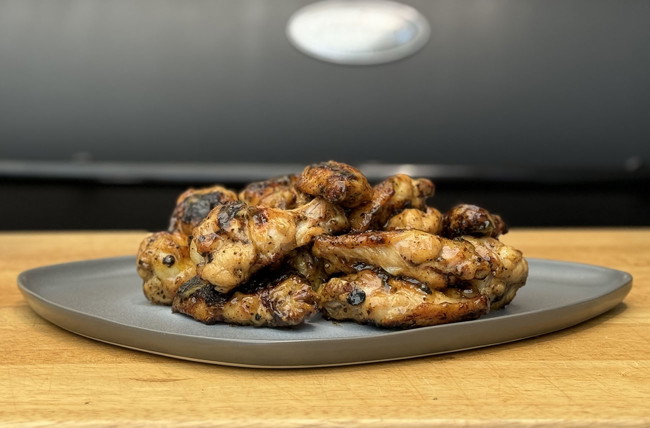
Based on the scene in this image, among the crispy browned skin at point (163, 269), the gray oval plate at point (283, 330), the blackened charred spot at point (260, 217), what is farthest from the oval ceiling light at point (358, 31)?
the blackened charred spot at point (260, 217)

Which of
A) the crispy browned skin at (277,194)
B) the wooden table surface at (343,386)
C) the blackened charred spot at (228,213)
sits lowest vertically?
the wooden table surface at (343,386)

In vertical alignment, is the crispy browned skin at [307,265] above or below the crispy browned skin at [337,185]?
below

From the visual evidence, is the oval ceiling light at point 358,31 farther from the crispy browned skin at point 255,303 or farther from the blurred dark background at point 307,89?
the crispy browned skin at point 255,303

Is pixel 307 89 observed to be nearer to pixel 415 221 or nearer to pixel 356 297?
pixel 415 221

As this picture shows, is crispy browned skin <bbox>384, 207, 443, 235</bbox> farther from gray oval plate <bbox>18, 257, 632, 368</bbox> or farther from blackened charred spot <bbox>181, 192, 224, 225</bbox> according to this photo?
blackened charred spot <bbox>181, 192, 224, 225</bbox>

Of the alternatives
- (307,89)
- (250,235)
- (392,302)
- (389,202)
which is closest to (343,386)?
(392,302)

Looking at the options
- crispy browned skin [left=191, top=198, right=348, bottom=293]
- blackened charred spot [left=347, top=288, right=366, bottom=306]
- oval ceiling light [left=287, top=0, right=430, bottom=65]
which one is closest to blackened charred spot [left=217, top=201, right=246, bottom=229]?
crispy browned skin [left=191, top=198, right=348, bottom=293]
